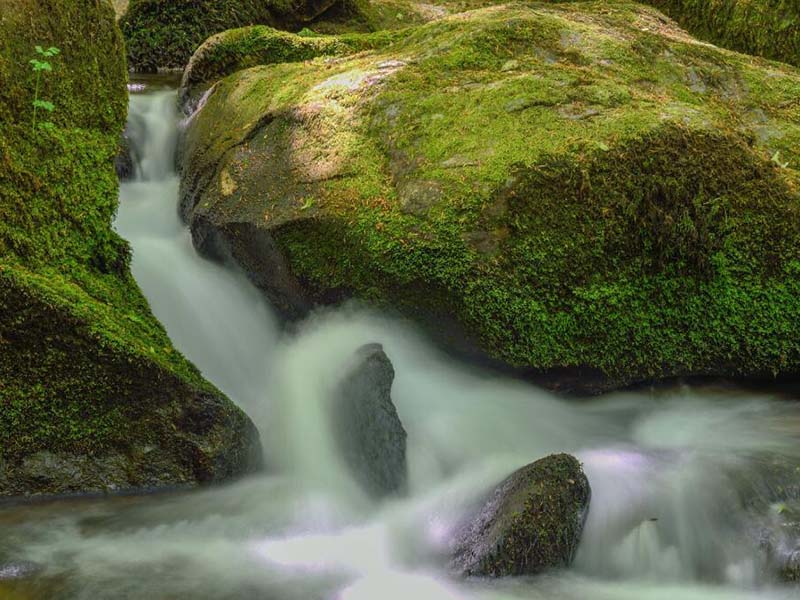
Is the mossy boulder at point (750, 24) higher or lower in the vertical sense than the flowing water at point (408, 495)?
higher

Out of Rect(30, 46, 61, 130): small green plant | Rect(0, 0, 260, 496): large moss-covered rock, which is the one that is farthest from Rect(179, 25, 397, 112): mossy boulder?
Rect(30, 46, 61, 130): small green plant

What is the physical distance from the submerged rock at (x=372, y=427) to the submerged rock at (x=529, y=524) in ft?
1.98

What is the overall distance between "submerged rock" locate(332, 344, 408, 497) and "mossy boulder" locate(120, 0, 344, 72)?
7440mm

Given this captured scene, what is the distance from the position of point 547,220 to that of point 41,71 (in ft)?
10.0

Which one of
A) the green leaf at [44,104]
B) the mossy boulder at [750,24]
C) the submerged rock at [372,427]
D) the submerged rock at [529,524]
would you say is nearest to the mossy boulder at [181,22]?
the mossy boulder at [750,24]

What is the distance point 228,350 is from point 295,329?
0.51 meters

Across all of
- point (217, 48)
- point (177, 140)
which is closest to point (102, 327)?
point (177, 140)

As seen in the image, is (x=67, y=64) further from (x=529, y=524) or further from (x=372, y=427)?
(x=529, y=524)

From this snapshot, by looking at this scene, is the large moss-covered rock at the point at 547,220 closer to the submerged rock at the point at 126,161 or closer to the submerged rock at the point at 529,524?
the submerged rock at the point at 529,524

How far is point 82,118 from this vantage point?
14.8 ft

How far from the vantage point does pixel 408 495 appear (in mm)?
3965

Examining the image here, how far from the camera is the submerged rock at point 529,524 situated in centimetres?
326

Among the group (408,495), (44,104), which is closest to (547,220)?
(408,495)

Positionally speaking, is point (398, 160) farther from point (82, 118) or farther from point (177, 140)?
point (177, 140)
